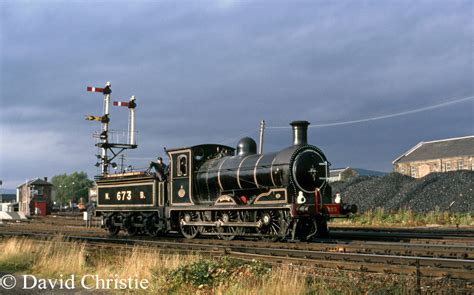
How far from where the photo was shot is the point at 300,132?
18328 millimetres

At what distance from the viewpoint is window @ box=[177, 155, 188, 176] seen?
2102cm

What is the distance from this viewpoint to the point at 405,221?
2705 cm

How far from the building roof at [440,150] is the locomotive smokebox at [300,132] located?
52400mm

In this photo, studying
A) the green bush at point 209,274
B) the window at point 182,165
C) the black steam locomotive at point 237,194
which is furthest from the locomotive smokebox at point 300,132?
the green bush at point 209,274

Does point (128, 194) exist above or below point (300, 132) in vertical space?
below

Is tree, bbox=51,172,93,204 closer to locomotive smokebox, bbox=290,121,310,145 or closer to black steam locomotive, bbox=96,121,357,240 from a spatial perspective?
black steam locomotive, bbox=96,121,357,240

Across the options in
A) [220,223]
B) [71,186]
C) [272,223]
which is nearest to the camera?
[272,223]

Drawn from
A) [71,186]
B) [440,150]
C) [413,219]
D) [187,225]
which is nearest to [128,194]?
[187,225]

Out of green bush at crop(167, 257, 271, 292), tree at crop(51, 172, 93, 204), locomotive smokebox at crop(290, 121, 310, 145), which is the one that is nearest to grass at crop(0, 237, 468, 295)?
green bush at crop(167, 257, 271, 292)

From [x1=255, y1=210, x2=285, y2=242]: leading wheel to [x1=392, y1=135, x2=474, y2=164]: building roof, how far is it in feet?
176

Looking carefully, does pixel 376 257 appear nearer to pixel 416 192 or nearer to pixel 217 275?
pixel 217 275

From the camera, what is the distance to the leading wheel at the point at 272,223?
17.3m

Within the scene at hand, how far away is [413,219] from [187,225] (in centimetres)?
1289

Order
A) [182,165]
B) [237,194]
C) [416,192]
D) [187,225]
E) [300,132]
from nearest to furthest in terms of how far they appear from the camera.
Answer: [300,132]
[237,194]
[187,225]
[182,165]
[416,192]
